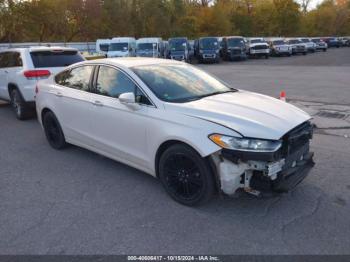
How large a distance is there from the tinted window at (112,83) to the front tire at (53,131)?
1450mm

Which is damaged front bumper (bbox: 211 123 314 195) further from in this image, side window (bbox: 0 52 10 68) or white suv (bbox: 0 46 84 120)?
side window (bbox: 0 52 10 68)

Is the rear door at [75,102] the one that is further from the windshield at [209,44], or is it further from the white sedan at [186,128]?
the windshield at [209,44]

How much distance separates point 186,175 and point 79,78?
8.52 ft

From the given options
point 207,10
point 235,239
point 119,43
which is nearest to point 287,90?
point 235,239

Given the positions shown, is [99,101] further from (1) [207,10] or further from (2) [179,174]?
(1) [207,10]

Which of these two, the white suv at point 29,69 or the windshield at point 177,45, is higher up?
the windshield at point 177,45

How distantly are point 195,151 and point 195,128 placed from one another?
246mm

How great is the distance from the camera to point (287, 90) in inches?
493

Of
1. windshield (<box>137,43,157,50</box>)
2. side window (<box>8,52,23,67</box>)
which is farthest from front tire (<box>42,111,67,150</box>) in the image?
windshield (<box>137,43,157,50</box>)

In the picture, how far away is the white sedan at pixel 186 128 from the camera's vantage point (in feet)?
11.6

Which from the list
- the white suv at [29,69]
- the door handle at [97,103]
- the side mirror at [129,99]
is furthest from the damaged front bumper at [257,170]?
the white suv at [29,69]

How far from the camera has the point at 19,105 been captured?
8.52m

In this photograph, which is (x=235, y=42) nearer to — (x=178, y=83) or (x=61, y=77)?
(x=61, y=77)

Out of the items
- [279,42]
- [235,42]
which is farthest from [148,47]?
[279,42]
